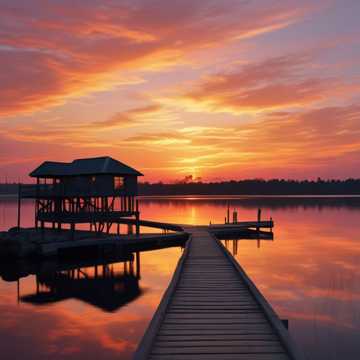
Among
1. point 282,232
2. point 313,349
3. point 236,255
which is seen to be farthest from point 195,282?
point 282,232

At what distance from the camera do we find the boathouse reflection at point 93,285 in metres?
20.4

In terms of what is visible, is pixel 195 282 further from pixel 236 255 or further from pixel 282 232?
pixel 282 232

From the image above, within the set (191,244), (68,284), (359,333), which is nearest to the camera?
(359,333)

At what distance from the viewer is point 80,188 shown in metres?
31.8

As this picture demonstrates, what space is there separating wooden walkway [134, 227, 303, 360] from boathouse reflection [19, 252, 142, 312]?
5.53m

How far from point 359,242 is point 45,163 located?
1250 inches

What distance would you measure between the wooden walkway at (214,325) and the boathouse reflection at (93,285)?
5.53 m

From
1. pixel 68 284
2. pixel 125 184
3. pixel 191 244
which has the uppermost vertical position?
pixel 125 184

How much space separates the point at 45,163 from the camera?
33844mm

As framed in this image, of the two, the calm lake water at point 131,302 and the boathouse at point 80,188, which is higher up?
the boathouse at point 80,188

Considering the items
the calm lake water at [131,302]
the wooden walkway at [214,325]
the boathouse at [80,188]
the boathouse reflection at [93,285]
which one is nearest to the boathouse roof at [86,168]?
the boathouse at [80,188]

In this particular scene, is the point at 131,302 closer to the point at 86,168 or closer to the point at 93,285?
the point at 93,285

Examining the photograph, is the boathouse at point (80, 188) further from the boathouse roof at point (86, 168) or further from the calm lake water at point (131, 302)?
the calm lake water at point (131, 302)

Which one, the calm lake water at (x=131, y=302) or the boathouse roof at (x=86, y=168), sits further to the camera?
the boathouse roof at (x=86, y=168)
